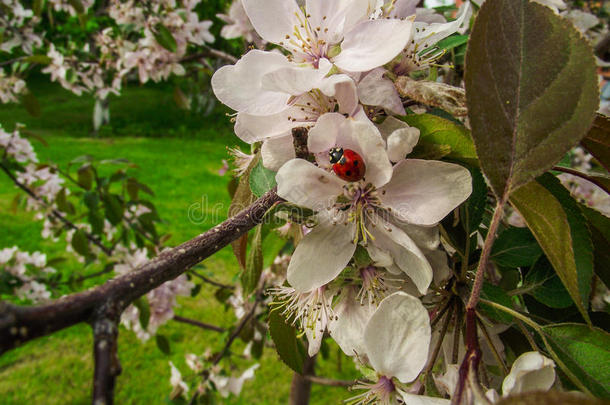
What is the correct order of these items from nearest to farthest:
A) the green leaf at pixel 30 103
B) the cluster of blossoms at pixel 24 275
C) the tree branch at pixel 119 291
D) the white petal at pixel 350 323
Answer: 1. the tree branch at pixel 119 291
2. the white petal at pixel 350 323
3. the cluster of blossoms at pixel 24 275
4. the green leaf at pixel 30 103

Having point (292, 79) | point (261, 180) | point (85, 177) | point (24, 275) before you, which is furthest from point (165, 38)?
point (292, 79)

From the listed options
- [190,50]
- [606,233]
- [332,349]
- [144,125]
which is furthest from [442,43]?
[144,125]

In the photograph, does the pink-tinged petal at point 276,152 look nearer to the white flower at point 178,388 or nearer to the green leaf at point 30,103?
the white flower at point 178,388

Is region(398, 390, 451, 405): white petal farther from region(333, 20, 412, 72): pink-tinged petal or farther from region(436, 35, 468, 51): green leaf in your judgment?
region(436, 35, 468, 51): green leaf

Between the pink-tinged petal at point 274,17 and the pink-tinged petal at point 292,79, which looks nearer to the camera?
the pink-tinged petal at point 292,79

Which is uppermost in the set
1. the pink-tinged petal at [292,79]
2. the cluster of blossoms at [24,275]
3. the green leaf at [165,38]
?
the pink-tinged petal at [292,79]

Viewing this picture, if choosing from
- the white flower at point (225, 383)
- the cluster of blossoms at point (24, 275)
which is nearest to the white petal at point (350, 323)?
the white flower at point (225, 383)
